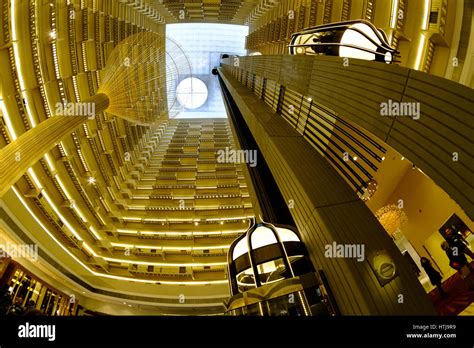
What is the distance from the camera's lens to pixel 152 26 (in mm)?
18750

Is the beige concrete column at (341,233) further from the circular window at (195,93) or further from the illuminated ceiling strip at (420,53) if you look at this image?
the circular window at (195,93)

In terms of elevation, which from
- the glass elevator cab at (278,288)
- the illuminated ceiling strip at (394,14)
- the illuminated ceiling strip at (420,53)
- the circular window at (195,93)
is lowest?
the glass elevator cab at (278,288)

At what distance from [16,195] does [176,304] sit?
8795 millimetres

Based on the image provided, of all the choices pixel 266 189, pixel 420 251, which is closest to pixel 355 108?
pixel 266 189

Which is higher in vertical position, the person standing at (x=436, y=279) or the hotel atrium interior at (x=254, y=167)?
the hotel atrium interior at (x=254, y=167)

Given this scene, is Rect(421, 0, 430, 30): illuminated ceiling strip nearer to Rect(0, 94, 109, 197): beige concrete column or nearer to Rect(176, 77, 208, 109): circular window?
Rect(0, 94, 109, 197): beige concrete column

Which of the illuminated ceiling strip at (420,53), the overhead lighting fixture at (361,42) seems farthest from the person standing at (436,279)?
the illuminated ceiling strip at (420,53)

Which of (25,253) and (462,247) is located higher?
(25,253)

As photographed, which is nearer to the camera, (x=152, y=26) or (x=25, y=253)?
(x=25, y=253)

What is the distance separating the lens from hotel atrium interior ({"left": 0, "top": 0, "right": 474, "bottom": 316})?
2.01m

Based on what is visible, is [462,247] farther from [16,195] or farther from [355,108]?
[16,195]

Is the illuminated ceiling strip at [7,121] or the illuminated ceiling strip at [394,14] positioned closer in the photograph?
the illuminated ceiling strip at [394,14]

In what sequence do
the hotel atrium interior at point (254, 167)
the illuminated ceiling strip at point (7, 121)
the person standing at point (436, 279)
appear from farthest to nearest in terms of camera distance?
the illuminated ceiling strip at point (7, 121), the person standing at point (436, 279), the hotel atrium interior at point (254, 167)

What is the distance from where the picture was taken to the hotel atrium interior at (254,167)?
2014 mm
